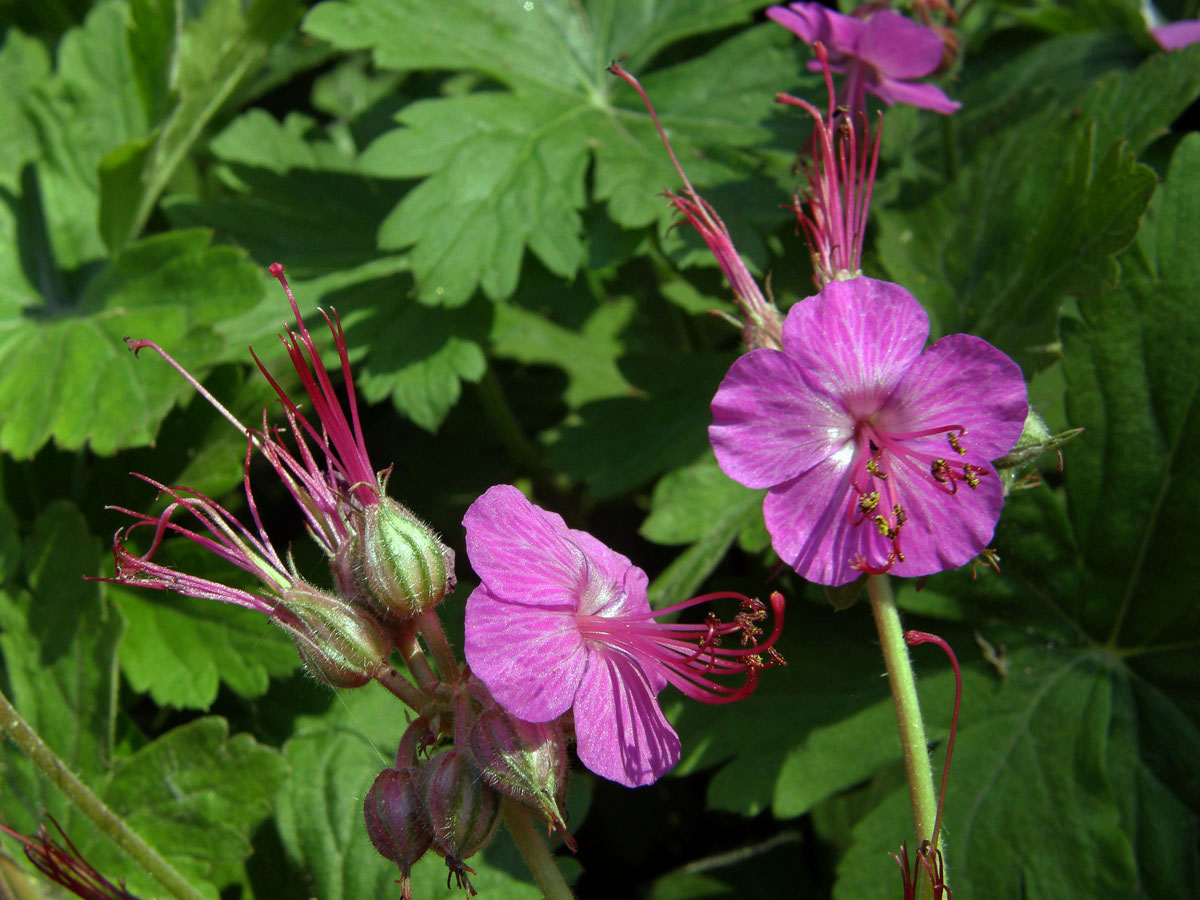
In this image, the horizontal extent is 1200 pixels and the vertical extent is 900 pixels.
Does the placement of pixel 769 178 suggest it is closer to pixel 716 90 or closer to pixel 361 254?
pixel 716 90

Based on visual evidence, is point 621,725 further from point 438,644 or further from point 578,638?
point 438,644

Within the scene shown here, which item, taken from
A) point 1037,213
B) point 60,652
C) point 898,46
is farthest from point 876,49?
point 60,652

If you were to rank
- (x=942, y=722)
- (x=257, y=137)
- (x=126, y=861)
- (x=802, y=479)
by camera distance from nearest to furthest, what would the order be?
1. (x=802, y=479)
2. (x=126, y=861)
3. (x=942, y=722)
4. (x=257, y=137)

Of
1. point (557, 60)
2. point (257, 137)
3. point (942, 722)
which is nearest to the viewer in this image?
point (942, 722)

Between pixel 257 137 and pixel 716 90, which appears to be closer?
pixel 716 90

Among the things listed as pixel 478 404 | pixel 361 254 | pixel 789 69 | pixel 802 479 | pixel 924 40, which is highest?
pixel 924 40

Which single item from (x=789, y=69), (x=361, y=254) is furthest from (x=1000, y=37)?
(x=361, y=254)

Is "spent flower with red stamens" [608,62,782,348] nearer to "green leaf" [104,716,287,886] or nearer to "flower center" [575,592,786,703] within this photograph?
"flower center" [575,592,786,703]
